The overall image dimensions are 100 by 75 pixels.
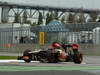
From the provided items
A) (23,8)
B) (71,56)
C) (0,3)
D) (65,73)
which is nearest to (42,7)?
(23,8)

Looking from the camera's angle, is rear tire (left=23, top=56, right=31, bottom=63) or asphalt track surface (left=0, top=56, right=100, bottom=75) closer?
asphalt track surface (left=0, top=56, right=100, bottom=75)

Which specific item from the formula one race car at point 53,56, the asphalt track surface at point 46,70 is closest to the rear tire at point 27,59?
the formula one race car at point 53,56

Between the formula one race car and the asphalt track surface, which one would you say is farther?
the formula one race car

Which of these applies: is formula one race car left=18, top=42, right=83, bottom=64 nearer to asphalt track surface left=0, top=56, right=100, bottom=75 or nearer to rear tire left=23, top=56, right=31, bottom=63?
rear tire left=23, top=56, right=31, bottom=63

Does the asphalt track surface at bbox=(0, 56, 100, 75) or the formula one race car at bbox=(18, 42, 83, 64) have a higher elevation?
the formula one race car at bbox=(18, 42, 83, 64)

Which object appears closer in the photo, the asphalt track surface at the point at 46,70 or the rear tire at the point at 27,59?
the asphalt track surface at the point at 46,70

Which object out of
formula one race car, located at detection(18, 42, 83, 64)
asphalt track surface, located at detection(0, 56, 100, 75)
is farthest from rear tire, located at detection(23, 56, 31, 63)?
asphalt track surface, located at detection(0, 56, 100, 75)

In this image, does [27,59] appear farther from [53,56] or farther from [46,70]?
[46,70]

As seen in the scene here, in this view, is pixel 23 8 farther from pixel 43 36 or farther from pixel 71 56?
pixel 71 56

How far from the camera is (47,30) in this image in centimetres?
3725

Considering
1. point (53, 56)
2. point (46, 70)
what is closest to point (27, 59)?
point (53, 56)

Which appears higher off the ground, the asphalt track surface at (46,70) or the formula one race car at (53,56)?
the formula one race car at (53,56)

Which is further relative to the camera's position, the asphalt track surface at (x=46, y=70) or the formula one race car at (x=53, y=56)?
the formula one race car at (x=53, y=56)

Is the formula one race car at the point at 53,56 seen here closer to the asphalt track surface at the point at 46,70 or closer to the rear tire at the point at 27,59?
the rear tire at the point at 27,59
